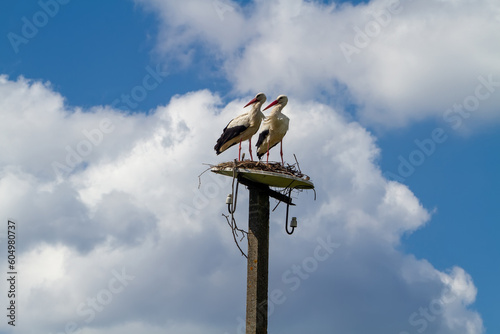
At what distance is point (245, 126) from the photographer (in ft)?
33.4

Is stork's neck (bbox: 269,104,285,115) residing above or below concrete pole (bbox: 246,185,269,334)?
above

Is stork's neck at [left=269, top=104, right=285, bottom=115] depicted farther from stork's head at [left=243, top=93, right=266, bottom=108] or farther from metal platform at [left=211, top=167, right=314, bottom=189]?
metal platform at [left=211, top=167, right=314, bottom=189]

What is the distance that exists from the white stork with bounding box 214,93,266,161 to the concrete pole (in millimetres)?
2310

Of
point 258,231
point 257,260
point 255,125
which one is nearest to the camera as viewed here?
point 257,260

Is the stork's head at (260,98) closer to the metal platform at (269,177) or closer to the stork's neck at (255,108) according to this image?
the stork's neck at (255,108)

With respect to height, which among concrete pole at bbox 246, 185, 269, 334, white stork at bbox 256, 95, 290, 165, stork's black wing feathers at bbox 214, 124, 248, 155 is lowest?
concrete pole at bbox 246, 185, 269, 334

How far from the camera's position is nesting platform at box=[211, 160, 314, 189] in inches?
304

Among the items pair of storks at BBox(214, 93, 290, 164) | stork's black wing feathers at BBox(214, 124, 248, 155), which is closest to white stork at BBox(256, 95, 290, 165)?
pair of storks at BBox(214, 93, 290, 164)

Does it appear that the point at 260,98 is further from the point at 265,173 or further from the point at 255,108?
the point at 265,173

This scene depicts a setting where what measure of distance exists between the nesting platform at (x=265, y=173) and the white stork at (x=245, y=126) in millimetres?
1815

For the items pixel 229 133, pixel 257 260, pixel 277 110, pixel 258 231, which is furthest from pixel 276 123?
pixel 257 260

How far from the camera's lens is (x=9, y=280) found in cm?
1137

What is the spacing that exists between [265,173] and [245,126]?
267cm

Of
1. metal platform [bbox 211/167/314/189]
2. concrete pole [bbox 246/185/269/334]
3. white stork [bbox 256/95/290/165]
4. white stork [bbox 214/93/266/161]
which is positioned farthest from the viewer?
white stork [bbox 256/95/290/165]
